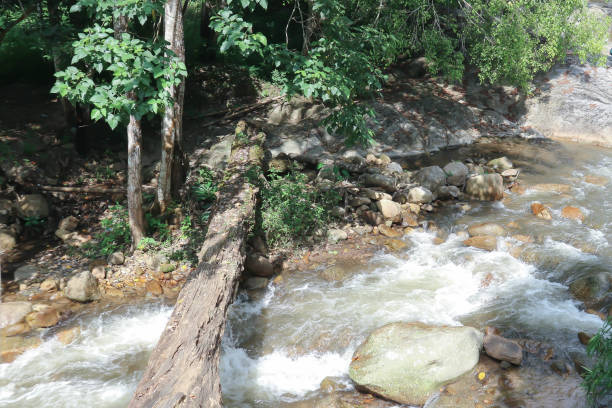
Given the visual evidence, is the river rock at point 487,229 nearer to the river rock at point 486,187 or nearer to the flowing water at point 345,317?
the flowing water at point 345,317

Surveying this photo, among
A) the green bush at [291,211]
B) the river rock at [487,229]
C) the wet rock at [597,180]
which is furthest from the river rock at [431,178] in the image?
the wet rock at [597,180]

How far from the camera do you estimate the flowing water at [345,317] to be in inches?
202

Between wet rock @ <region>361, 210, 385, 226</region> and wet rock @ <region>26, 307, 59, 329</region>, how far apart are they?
510cm

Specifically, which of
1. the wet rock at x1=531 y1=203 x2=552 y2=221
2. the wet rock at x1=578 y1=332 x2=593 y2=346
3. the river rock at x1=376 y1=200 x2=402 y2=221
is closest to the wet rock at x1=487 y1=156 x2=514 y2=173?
the wet rock at x1=531 y1=203 x2=552 y2=221

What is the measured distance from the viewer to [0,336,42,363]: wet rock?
5.50m

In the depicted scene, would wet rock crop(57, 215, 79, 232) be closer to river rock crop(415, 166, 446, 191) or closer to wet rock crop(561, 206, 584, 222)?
river rock crop(415, 166, 446, 191)

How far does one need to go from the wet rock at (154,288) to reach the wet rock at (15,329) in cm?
153

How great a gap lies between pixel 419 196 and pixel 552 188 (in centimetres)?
294

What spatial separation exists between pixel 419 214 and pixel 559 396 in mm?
4380

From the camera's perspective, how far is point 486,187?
9.19 m

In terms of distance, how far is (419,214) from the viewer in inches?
343

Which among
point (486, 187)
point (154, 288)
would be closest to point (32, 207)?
point (154, 288)

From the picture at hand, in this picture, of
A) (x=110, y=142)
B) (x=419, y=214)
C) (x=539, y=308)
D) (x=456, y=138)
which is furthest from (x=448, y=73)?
(x=110, y=142)

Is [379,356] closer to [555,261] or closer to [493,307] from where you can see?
[493,307]
